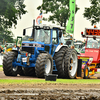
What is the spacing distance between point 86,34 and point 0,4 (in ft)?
29.4

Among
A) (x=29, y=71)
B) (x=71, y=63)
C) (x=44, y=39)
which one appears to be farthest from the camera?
(x=71, y=63)

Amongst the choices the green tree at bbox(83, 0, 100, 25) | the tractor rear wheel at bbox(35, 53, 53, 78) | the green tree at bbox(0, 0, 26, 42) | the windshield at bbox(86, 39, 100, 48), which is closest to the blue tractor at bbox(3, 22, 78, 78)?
the tractor rear wheel at bbox(35, 53, 53, 78)

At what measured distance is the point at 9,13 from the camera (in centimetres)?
1808

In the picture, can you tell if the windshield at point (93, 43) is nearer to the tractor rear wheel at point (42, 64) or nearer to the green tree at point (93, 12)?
the tractor rear wheel at point (42, 64)

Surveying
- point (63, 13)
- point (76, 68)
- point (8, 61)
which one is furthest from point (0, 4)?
point (63, 13)

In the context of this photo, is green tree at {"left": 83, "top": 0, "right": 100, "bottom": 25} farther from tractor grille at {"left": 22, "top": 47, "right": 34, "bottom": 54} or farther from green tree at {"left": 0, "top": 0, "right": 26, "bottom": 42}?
tractor grille at {"left": 22, "top": 47, "right": 34, "bottom": 54}

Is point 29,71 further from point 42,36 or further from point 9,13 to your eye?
point 9,13

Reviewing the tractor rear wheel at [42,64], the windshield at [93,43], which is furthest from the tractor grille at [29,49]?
the windshield at [93,43]

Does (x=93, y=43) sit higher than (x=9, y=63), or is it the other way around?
(x=93, y=43)

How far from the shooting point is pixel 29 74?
17031mm

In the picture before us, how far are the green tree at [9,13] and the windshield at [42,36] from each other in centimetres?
175

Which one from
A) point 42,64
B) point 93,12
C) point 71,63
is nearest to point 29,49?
point 42,64

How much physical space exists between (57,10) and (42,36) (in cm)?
3744

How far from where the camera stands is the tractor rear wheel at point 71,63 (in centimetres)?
1642
